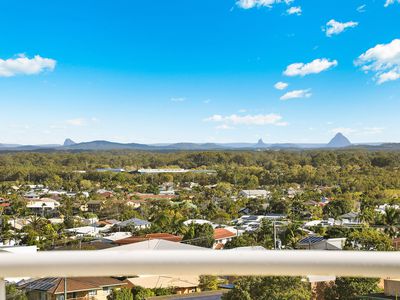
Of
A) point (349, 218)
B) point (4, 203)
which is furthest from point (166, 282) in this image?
point (4, 203)

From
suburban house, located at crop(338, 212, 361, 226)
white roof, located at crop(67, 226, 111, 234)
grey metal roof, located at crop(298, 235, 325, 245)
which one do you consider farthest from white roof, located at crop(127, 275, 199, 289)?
suburban house, located at crop(338, 212, 361, 226)

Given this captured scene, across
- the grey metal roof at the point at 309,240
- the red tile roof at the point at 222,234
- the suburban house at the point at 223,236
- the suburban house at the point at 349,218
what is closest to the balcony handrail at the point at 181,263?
the grey metal roof at the point at 309,240

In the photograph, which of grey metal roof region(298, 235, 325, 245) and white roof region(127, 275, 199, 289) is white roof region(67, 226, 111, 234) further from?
white roof region(127, 275, 199, 289)

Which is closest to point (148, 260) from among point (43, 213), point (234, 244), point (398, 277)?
point (398, 277)

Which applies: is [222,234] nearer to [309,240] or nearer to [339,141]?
[309,240]

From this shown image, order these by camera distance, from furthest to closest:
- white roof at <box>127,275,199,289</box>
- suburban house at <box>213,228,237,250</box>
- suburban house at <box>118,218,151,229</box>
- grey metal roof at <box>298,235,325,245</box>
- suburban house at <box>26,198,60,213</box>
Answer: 1. suburban house at <box>26,198,60,213</box>
2. suburban house at <box>118,218,151,229</box>
3. suburban house at <box>213,228,237,250</box>
4. grey metal roof at <box>298,235,325,245</box>
5. white roof at <box>127,275,199,289</box>

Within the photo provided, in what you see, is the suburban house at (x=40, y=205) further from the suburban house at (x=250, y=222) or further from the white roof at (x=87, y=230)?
the suburban house at (x=250, y=222)
